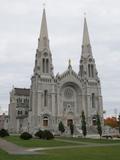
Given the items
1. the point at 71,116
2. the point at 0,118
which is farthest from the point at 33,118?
the point at 0,118

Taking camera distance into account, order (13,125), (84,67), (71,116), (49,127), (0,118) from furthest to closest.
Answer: (0,118), (13,125), (84,67), (71,116), (49,127)

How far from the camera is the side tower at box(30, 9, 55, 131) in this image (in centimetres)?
9950

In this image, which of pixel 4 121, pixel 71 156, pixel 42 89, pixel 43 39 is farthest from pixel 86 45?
pixel 71 156

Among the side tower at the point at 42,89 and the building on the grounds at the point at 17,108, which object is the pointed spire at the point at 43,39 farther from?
the building on the grounds at the point at 17,108

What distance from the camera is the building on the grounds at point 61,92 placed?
101 metres

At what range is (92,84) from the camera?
113 metres

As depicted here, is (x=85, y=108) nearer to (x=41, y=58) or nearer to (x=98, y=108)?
(x=98, y=108)

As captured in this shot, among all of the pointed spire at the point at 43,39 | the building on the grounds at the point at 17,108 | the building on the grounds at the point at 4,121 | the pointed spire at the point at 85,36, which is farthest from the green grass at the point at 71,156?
the building on the grounds at the point at 4,121

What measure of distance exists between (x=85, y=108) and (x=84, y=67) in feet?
56.0

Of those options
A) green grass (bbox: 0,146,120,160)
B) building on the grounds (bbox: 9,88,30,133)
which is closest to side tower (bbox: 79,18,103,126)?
building on the grounds (bbox: 9,88,30,133)

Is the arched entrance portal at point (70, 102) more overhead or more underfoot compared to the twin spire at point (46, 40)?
more underfoot

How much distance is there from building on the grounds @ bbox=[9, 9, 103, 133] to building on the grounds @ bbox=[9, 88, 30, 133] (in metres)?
5.52

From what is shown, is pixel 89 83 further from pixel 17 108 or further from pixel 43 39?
pixel 17 108

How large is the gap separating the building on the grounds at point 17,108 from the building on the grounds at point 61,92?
552 centimetres
